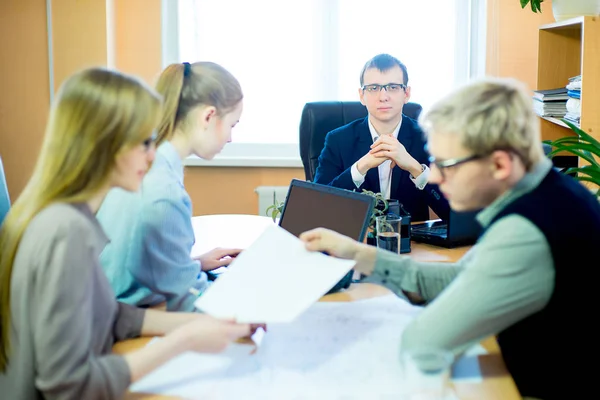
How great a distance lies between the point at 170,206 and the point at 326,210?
0.42 meters

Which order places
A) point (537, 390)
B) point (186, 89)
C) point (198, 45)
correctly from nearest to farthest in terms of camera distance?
point (537, 390)
point (186, 89)
point (198, 45)

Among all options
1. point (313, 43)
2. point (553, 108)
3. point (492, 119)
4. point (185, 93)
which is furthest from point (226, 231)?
point (313, 43)

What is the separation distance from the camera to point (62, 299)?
0.94m

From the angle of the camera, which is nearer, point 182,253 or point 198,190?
point 182,253

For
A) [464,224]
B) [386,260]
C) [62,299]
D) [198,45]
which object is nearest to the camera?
[62,299]

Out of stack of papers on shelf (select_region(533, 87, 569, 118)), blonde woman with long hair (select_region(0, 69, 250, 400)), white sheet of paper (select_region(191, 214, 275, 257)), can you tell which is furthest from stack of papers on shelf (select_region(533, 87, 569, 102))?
blonde woman with long hair (select_region(0, 69, 250, 400))

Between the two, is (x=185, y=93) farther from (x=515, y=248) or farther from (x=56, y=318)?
(x=515, y=248)

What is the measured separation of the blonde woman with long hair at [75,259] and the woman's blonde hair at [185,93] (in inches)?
14.8

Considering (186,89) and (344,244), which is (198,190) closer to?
(186,89)

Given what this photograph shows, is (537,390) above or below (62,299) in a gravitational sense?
below

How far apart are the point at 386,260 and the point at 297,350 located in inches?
10.1

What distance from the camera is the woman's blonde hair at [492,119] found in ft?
3.31

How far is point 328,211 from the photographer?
5.30 ft

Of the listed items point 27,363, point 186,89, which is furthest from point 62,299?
point 186,89
